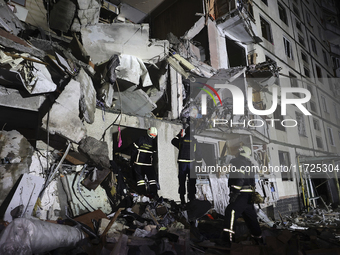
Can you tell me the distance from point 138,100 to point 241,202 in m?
5.70

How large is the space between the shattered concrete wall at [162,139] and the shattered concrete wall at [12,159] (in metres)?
2.11

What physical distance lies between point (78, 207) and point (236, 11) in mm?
15129

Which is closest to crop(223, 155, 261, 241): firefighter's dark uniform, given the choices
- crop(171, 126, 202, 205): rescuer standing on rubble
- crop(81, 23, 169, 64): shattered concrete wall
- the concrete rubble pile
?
the concrete rubble pile

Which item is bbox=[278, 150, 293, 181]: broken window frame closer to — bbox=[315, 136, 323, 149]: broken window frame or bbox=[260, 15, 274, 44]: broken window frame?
bbox=[315, 136, 323, 149]: broken window frame

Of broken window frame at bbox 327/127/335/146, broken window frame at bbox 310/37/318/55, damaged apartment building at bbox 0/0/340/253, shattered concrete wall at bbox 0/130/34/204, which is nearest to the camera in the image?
shattered concrete wall at bbox 0/130/34/204

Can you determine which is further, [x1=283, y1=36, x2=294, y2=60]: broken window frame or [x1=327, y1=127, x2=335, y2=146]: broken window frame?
[x1=327, y1=127, x2=335, y2=146]: broken window frame

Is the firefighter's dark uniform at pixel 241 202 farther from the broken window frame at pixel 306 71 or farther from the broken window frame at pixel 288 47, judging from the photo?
the broken window frame at pixel 306 71

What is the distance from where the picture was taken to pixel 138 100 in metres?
9.12

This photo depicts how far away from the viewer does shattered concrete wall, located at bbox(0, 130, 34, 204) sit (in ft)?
15.8

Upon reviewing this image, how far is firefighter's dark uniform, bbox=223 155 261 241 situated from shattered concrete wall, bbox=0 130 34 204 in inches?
177

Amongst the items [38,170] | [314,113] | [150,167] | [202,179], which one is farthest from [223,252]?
[314,113]

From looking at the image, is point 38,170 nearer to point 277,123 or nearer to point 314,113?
point 277,123

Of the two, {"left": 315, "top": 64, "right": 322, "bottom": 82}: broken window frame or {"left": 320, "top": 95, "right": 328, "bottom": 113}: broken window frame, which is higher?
{"left": 315, "top": 64, "right": 322, "bottom": 82}: broken window frame

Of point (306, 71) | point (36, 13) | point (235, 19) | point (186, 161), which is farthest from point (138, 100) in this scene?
point (306, 71)
